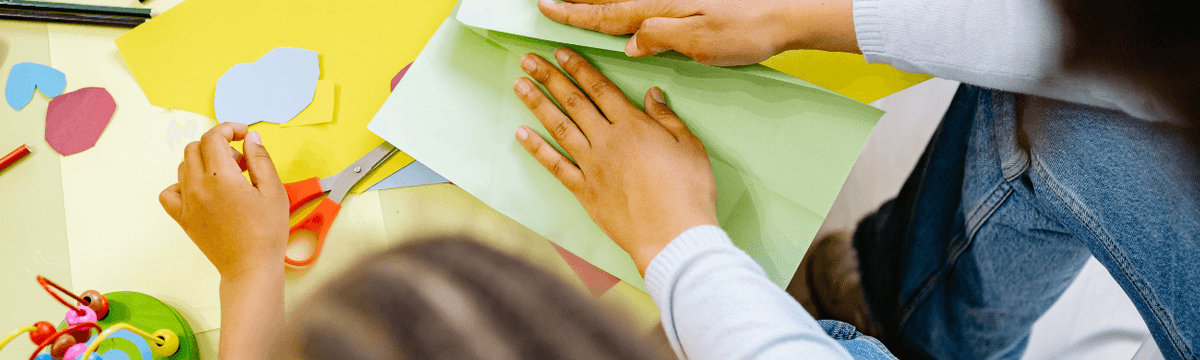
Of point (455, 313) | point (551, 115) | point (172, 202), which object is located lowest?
point (455, 313)

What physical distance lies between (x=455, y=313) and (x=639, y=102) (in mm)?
281

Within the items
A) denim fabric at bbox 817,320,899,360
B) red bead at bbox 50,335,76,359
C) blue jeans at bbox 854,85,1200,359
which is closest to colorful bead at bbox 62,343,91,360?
red bead at bbox 50,335,76,359

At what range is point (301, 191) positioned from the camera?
0.56 metres

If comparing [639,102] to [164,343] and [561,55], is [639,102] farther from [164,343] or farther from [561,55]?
[164,343]

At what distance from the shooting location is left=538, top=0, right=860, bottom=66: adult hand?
0.49 metres

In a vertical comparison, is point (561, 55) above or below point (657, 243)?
above

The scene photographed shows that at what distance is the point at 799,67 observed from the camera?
60 cm

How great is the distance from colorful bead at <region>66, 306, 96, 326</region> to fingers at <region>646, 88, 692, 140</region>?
1.71 ft

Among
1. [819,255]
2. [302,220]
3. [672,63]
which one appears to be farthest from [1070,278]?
[302,220]

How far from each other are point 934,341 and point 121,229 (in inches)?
35.4

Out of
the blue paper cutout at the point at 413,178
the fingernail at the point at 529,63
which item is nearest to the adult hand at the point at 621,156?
the fingernail at the point at 529,63

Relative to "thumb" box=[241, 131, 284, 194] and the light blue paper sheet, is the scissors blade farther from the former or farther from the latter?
the light blue paper sheet

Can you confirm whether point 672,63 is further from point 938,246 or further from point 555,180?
point 938,246

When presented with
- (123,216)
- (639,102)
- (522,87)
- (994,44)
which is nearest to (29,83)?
(123,216)
